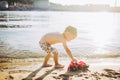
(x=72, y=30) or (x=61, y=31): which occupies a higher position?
(x=72, y=30)

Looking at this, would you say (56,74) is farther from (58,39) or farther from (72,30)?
(72,30)

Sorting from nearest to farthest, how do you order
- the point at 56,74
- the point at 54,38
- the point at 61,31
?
the point at 56,74 → the point at 54,38 → the point at 61,31

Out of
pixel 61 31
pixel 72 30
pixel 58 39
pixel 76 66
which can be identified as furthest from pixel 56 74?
pixel 61 31

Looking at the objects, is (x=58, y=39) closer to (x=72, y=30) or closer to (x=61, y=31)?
(x=72, y=30)

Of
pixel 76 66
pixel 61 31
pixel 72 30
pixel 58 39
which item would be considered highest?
pixel 72 30

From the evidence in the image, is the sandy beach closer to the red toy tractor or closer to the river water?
the red toy tractor

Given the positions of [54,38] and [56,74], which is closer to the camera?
[56,74]

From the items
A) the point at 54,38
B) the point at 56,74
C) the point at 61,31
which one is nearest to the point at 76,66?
the point at 56,74

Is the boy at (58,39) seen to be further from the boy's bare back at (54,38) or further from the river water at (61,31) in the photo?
the river water at (61,31)

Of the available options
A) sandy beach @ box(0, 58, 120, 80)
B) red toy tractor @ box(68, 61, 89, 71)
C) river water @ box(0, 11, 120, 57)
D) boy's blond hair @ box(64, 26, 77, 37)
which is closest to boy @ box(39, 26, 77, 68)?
boy's blond hair @ box(64, 26, 77, 37)

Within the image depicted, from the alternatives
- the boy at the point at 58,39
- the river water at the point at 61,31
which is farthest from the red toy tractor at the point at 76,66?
the river water at the point at 61,31

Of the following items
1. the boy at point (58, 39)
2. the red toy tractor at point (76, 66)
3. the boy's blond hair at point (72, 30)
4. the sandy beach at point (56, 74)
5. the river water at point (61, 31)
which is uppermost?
the boy's blond hair at point (72, 30)

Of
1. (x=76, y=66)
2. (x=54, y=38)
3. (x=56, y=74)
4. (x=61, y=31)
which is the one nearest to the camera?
(x=56, y=74)

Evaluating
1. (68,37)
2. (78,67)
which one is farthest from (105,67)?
(68,37)
